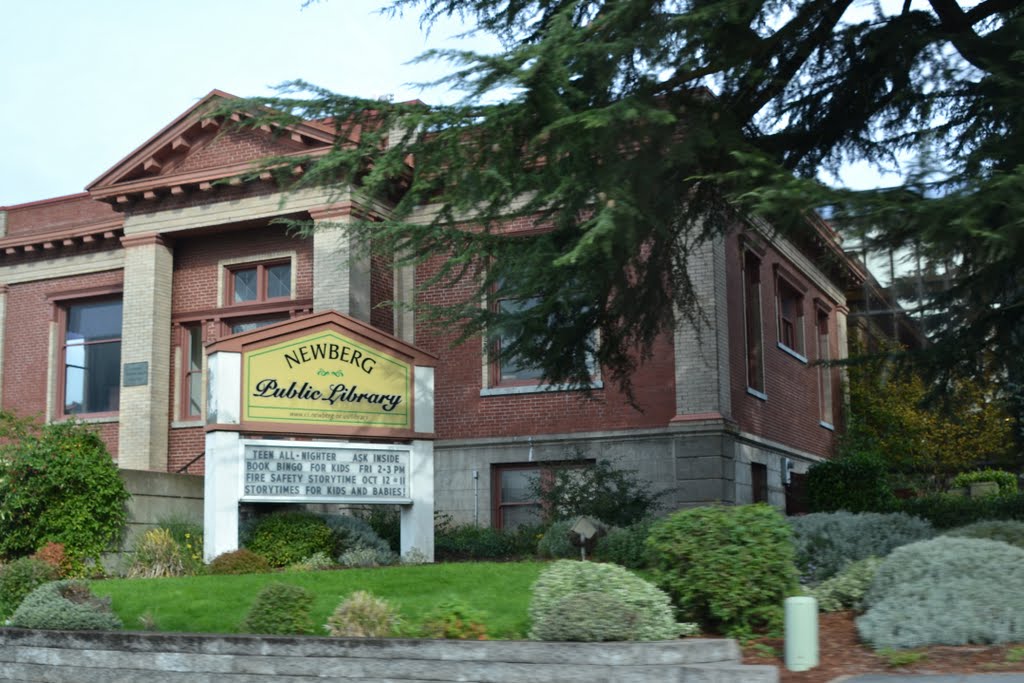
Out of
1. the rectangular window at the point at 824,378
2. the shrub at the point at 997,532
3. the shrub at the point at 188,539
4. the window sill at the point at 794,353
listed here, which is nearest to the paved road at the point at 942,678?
the shrub at the point at 997,532

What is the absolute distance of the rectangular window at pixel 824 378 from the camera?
32.8 m

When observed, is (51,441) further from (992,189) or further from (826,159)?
(992,189)

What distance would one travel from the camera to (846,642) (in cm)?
926

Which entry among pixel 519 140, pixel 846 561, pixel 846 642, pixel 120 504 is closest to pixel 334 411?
pixel 120 504

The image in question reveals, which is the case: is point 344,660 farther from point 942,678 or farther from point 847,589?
point 847,589

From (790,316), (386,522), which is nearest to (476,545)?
(386,522)

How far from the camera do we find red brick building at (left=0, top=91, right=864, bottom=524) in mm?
22812

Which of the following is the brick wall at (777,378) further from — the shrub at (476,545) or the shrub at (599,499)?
the shrub at (476,545)

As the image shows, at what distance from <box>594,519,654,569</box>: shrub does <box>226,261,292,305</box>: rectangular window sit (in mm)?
13035

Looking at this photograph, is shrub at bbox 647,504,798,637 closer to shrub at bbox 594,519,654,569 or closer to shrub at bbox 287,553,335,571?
shrub at bbox 594,519,654,569

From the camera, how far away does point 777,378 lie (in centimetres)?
2812

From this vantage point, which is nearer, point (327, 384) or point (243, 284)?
point (327, 384)

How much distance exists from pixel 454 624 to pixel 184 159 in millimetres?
18786

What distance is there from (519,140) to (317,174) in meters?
2.00
